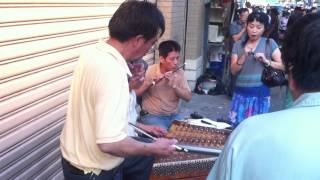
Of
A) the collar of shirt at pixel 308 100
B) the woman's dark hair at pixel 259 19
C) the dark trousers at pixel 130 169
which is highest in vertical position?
the collar of shirt at pixel 308 100

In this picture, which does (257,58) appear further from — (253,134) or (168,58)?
(253,134)

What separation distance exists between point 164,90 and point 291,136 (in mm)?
3770

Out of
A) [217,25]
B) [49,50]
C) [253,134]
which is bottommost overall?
[217,25]

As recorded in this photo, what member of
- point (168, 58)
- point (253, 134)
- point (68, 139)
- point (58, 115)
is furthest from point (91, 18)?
point (253, 134)

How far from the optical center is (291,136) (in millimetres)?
1524

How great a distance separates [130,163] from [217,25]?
8823mm

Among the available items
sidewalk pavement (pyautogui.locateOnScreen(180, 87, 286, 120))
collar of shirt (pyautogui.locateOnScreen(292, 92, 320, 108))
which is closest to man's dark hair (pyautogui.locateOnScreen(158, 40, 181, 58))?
sidewalk pavement (pyautogui.locateOnScreen(180, 87, 286, 120))

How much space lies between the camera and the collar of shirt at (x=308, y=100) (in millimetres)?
1578

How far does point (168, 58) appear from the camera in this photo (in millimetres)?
5137

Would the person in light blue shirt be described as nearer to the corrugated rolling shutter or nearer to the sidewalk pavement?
the corrugated rolling shutter

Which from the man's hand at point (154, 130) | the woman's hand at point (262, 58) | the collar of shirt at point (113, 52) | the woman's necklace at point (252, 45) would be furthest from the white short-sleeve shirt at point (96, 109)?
the woman's necklace at point (252, 45)

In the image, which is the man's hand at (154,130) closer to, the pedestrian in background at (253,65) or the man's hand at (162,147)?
the man's hand at (162,147)

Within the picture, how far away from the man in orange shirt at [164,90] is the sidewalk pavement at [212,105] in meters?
2.99

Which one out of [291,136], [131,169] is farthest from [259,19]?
[291,136]
